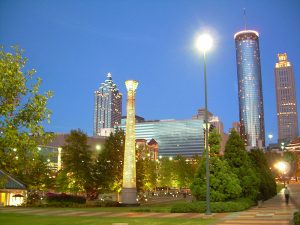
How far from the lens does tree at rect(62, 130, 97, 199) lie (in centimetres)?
5650

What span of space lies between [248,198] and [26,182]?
1538 inches

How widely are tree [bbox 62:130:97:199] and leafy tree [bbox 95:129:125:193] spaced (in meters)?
1.32

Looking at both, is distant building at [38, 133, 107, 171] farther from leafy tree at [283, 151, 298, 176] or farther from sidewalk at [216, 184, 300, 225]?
leafy tree at [283, 151, 298, 176]

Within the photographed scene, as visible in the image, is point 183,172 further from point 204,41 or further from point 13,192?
point 204,41

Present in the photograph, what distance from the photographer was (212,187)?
3709 cm

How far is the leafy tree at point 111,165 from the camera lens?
5769cm

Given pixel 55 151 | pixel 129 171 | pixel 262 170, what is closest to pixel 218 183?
pixel 129 171

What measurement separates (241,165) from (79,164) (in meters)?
24.4

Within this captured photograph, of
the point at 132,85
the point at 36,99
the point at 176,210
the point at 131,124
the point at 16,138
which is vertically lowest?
the point at 176,210

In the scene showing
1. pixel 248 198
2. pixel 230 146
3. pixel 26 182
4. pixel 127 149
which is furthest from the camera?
pixel 26 182

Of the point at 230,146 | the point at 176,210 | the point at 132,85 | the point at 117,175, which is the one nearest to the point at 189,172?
the point at 117,175

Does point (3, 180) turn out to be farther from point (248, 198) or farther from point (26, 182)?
point (26, 182)

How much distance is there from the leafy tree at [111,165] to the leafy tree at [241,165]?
21.1 meters

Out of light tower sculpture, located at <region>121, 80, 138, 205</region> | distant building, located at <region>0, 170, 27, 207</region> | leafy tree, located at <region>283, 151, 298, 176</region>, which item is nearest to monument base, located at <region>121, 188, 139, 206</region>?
light tower sculpture, located at <region>121, 80, 138, 205</region>
